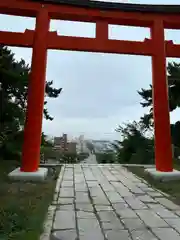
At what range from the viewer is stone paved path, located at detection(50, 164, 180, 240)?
288 centimetres

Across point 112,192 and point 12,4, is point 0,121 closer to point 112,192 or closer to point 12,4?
point 12,4

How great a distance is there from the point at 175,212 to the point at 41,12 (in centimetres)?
540

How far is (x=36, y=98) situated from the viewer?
6535 millimetres

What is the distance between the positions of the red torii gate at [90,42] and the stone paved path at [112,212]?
133 centimetres

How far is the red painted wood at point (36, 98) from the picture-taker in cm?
640

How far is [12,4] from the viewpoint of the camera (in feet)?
21.8

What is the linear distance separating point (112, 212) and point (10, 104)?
6172mm

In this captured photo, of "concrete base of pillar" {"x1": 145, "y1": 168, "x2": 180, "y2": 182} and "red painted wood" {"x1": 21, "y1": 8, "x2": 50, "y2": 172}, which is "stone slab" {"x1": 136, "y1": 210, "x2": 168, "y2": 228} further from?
"red painted wood" {"x1": 21, "y1": 8, "x2": 50, "y2": 172}

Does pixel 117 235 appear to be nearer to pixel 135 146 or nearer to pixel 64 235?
pixel 64 235

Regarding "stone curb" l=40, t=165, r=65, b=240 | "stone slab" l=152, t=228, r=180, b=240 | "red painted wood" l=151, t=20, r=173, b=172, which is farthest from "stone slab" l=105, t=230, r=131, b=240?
"red painted wood" l=151, t=20, r=173, b=172

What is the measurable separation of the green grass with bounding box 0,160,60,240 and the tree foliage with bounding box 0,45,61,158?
266 centimetres

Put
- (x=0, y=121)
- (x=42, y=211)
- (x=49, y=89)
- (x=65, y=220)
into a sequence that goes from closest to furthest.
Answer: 1. (x=65, y=220)
2. (x=42, y=211)
3. (x=0, y=121)
4. (x=49, y=89)

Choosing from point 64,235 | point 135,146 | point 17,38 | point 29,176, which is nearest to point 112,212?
point 64,235

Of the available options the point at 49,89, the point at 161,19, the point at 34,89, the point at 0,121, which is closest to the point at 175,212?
the point at 34,89
